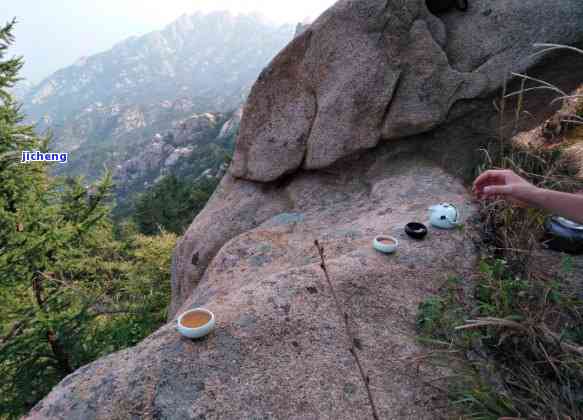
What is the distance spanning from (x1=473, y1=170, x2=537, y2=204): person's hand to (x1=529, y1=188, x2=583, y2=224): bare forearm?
2.6 inches

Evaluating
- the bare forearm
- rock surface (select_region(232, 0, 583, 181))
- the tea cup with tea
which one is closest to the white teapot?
the bare forearm

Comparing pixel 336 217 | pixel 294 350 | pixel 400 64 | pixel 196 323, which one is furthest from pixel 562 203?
pixel 400 64

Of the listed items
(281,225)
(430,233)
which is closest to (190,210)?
(281,225)

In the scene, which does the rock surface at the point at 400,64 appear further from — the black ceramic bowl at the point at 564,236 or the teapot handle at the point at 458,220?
the black ceramic bowl at the point at 564,236

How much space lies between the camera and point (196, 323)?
96.8 inches

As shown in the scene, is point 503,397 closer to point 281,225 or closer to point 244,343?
point 244,343

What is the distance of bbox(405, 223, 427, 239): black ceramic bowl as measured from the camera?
321cm

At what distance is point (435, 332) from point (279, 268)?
5.07ft

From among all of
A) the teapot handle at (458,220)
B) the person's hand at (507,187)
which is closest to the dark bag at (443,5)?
the teapot handle at (458,220)

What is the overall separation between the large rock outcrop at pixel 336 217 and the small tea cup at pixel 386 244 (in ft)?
0.26

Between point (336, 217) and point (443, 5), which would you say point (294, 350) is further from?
point (443, 5)

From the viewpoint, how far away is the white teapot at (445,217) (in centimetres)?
332

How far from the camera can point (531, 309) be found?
2.20 m

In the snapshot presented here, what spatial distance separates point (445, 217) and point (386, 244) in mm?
721
